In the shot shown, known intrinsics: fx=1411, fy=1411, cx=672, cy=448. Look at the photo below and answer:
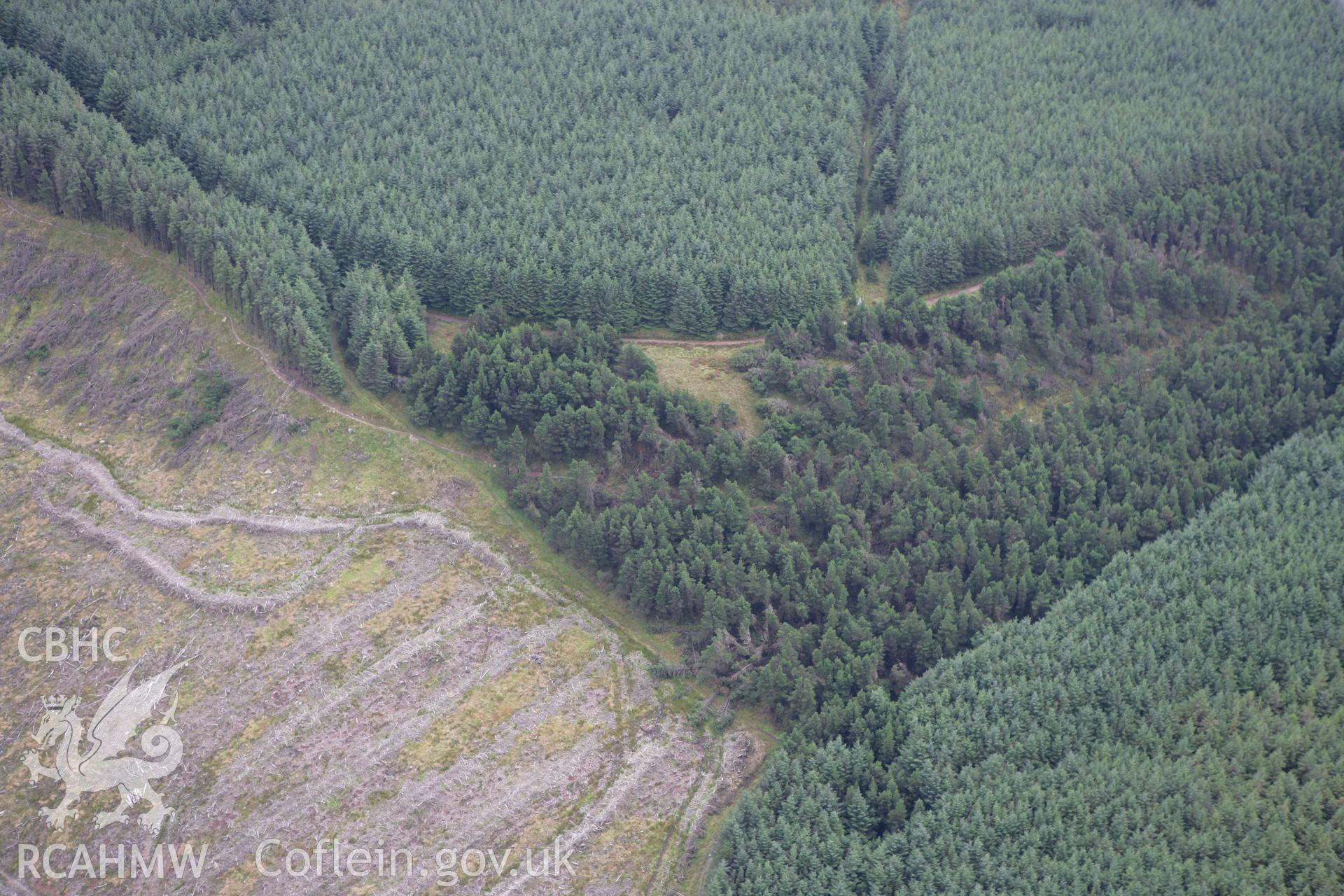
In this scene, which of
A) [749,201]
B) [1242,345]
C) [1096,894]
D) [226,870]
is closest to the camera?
[1096,894]

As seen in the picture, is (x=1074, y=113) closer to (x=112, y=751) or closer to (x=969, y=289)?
(x=969, y=289)

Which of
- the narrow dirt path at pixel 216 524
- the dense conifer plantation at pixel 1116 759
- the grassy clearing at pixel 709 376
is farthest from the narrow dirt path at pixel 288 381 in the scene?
the dense conifer plantation at pixel 1116 759

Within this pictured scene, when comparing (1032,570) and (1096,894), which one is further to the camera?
(1032,570)

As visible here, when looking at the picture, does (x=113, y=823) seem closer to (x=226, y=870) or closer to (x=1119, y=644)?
(x=226, y=870)

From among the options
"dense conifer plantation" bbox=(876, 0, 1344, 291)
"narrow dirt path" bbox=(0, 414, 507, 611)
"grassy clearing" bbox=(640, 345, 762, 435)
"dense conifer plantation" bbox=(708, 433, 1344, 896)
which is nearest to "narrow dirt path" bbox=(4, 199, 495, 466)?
"narrow dirt path" bbox=(0, 414, 507, 611)

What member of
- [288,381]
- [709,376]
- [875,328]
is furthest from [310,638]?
[875,328]

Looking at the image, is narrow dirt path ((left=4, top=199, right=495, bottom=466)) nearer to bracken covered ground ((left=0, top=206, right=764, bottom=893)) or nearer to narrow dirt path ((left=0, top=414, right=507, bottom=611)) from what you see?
bracken covered ground ((left=0, top=206, right=764, bottom=893))

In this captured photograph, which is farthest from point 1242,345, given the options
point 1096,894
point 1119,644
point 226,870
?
point 226,870
